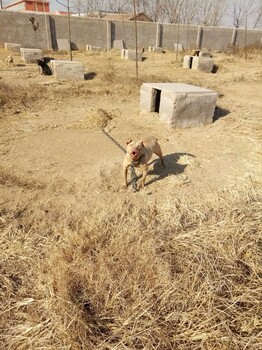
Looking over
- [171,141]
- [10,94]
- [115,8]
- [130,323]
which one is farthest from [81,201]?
[115,8]

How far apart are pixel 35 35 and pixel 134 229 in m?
20.9

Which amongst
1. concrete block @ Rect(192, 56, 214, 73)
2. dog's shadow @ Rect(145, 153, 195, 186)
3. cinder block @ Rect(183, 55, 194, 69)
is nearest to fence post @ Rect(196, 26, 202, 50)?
cinder block @ Rect(183, 55, 194, 69)

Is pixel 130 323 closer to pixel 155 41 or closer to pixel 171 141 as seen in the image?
pixel 171 141

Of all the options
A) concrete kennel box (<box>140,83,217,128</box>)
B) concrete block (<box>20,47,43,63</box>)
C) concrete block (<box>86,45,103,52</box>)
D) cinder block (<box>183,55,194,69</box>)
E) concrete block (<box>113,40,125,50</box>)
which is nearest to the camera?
concrete kennel box (<box>140,83,217,128</box>)

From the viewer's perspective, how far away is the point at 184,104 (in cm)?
580

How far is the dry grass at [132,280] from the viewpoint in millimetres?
1904

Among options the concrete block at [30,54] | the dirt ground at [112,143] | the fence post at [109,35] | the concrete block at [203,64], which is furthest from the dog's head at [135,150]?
the fence post at [109,35]

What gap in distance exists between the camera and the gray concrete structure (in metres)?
18.8

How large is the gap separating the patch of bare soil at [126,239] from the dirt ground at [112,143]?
0.03 meters

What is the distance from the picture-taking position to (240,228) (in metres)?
2.86

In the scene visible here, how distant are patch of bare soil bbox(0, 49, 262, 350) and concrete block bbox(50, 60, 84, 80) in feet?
16.9

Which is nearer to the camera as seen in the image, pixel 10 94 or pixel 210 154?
pixel 210 154

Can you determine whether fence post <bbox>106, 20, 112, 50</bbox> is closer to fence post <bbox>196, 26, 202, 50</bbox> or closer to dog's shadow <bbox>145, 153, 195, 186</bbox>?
fence post <bbox>196, 26, 202, 50</bbox>

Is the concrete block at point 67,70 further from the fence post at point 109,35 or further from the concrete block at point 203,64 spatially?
the fence post at point 109,35
